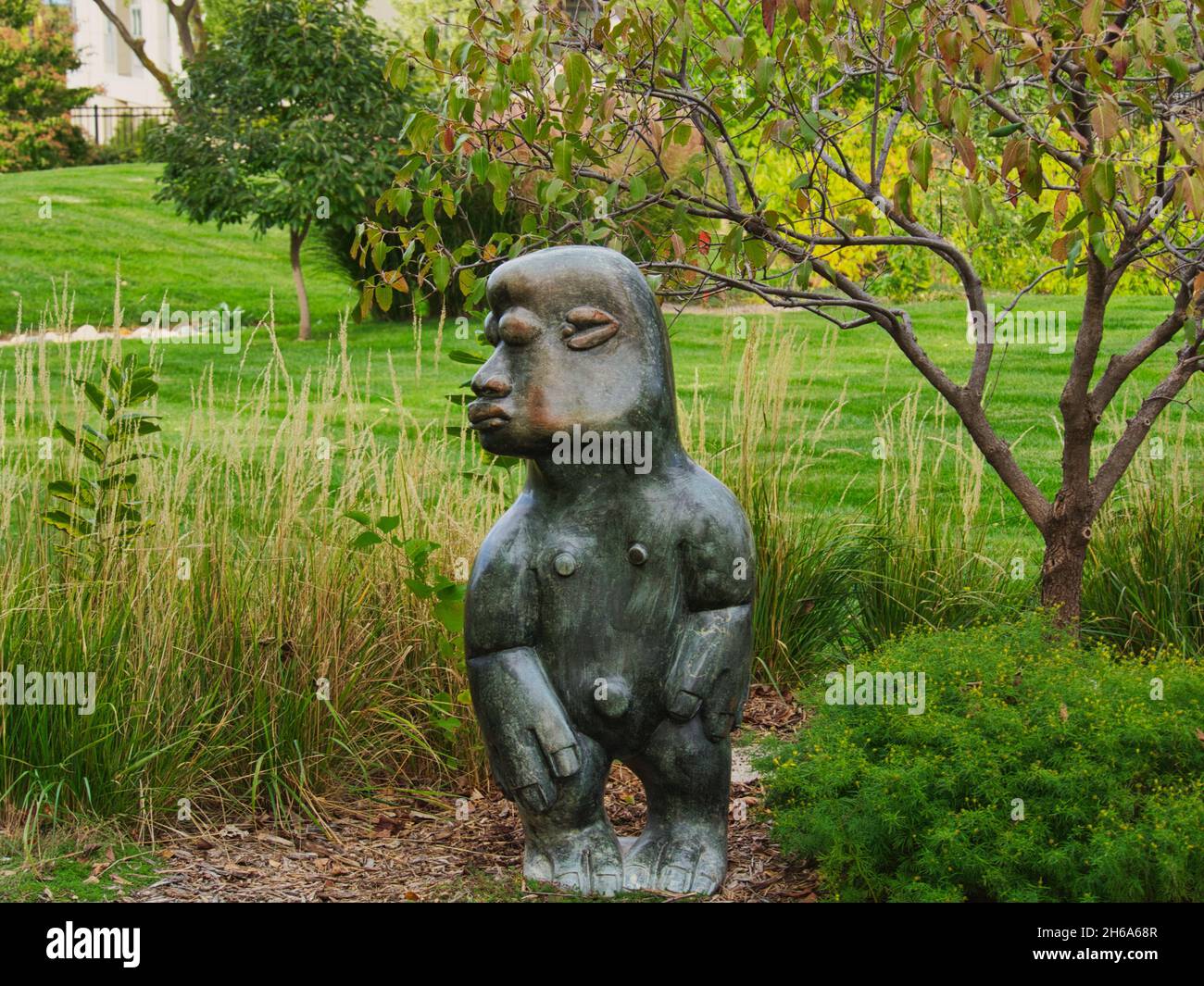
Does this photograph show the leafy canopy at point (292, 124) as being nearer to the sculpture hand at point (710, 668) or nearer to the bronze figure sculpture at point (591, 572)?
the bronze figure sculpture at point (591, 572)

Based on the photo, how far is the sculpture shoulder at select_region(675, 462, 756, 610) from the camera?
10.9 feet

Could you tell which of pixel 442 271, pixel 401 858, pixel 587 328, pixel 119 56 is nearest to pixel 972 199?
pixel 587 328

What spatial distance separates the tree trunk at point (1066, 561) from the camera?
461cm

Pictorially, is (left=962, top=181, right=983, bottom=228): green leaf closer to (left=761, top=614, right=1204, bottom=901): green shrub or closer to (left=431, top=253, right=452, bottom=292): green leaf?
(left=761, top=614, right=1204, bottom=901): green shrub

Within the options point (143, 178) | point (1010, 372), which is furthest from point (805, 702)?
point (143, 178)

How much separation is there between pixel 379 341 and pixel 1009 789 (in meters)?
9.98

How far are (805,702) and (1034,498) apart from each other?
1.19 meters

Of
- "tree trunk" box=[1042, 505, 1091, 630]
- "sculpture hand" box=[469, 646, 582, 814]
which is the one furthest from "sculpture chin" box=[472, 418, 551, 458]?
"tree trunk" box=[1042, 505, 1091, 630]

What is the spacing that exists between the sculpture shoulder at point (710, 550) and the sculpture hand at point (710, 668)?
42 mm

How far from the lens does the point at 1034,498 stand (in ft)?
15.5

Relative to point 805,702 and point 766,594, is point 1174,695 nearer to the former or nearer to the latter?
point 805,702

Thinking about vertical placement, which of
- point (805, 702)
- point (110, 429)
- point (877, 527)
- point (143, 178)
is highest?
point (143, 178)

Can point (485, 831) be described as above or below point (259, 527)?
below

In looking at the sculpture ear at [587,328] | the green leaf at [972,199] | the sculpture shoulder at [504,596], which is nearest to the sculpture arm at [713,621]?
the sculpture shoulder at [504,596]
